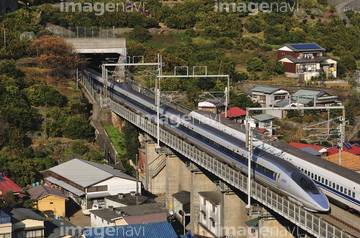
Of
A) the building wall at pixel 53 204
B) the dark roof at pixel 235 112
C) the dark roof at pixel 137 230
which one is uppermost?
the dark roof at pixel 235 112

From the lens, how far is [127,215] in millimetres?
38250

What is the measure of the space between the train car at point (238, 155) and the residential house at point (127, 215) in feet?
20.3

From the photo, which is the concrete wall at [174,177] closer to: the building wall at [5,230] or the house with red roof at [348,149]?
the house with red roof at [348,149]

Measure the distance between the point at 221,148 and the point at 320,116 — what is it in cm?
2777

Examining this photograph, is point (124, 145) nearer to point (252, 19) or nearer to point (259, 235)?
point (259, 235)

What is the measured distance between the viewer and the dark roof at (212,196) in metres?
40.1

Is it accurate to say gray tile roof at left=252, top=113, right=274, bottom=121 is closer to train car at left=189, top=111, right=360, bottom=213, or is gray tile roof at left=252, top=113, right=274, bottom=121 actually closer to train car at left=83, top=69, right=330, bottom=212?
train car at left=83, top=69, right=330, bottom=212

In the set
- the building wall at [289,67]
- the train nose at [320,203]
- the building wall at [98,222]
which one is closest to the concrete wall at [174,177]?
the building wall at [98,222]

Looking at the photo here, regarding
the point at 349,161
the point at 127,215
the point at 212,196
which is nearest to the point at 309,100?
the point at 349,161

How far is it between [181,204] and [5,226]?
1689 cm

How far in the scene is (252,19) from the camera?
330 feet

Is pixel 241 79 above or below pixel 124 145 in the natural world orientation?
above

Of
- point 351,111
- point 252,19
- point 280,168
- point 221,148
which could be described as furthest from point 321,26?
point 280,168

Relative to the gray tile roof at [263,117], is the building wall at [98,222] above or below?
below
